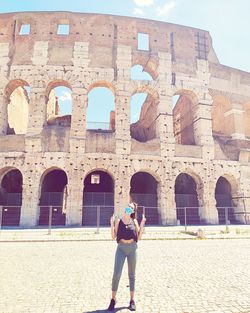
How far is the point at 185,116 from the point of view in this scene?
20969mm

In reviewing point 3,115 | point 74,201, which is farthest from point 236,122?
point 3,115

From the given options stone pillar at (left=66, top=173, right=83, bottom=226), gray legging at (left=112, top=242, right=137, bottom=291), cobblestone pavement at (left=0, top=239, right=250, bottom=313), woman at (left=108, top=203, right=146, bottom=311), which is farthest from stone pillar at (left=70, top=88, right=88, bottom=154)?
gray legging at (left=112, top=242, right=137, bottom=291)

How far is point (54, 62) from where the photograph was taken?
1750 centimetres

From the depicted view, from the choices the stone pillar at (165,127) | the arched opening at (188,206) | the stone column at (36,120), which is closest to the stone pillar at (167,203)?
the arched opening at (188,206)

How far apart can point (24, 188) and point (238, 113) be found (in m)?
16.6

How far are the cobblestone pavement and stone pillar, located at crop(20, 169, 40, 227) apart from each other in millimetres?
8514

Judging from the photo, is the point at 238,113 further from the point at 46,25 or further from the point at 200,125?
the point at 46,25

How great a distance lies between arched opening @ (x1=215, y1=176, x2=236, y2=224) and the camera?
17.9m

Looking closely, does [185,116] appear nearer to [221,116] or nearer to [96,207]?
[221,116]

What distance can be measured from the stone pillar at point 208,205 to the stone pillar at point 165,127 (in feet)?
10.9

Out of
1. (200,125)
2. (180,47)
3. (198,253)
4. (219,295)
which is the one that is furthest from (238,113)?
(219,295)

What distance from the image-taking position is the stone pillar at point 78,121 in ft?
52.8

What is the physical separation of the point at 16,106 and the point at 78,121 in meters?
7.13

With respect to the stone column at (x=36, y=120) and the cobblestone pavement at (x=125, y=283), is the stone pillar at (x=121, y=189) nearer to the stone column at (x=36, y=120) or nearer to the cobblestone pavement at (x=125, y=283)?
the stone column at (x=36, y=120)
